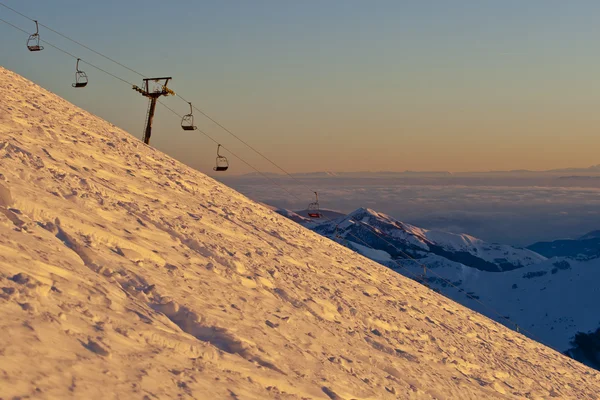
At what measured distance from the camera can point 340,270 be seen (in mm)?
19328

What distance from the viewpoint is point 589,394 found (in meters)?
17.5

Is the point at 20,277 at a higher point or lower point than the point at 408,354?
higher

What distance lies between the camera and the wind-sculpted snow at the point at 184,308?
725cm

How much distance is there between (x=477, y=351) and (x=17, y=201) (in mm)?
11601

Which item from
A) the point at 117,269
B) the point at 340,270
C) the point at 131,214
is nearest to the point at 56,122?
the point at 131,214

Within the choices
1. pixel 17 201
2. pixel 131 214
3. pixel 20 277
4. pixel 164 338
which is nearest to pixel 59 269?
pixel 20 277

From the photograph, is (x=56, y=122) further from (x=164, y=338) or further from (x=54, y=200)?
(x=164, y=338)

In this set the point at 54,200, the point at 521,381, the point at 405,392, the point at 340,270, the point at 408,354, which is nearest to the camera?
the point at 405,392

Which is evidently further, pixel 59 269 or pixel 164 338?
pixel 59 269

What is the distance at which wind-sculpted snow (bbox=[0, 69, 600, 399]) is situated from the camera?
23.8 feet

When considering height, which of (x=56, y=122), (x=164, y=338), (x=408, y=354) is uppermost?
(x=56, y=122)

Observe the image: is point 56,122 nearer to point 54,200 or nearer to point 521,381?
point 54,200

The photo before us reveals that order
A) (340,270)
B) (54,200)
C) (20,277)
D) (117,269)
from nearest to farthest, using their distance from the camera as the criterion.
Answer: (20,277) < (117,269) < (54,200) < (340,270)

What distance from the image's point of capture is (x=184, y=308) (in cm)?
963
